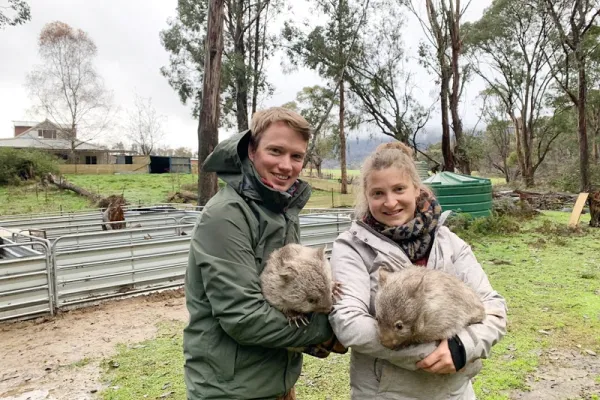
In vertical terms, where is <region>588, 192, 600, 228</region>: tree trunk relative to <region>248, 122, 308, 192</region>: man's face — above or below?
below

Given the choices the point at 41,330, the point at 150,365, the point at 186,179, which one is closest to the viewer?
the point at 150,365

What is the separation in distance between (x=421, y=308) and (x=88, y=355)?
4241mm

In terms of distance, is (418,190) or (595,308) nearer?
(418,190)

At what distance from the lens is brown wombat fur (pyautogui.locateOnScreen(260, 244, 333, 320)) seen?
1789 mm

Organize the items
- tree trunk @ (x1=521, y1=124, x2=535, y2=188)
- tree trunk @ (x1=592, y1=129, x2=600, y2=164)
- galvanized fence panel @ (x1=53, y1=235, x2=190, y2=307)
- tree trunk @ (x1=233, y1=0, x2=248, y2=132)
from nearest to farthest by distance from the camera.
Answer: galvanized fence panel @ (x1=53, y1=235, x2=190, y2=307) → tree trunk @ (x1=233, y1=0, x2=248, y2=132) → tree trunk @ (x1=521, y1=124, x2=535, y2=188) → tree trunk @ (x1=592, y1=129, x2=600, y2=164)

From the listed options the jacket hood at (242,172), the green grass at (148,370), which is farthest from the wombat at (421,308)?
the green grass at (148,370)

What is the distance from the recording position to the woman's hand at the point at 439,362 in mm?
1533

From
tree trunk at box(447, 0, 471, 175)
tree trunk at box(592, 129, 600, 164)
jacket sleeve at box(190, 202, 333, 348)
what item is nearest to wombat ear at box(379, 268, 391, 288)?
jacket sleeve at box(190, 202, 333, 348)

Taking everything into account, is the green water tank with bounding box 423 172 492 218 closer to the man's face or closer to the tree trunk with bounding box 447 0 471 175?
the tree trunk with bounding box 447 0 471 175

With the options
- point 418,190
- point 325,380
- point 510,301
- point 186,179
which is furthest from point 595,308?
point 186,179

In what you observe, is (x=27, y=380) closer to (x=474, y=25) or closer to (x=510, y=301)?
(x=510, y=301)

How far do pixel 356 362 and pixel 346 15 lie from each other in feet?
78.0

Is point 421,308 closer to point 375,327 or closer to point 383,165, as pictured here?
point 375,327

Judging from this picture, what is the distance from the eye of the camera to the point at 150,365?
13.9 ft
